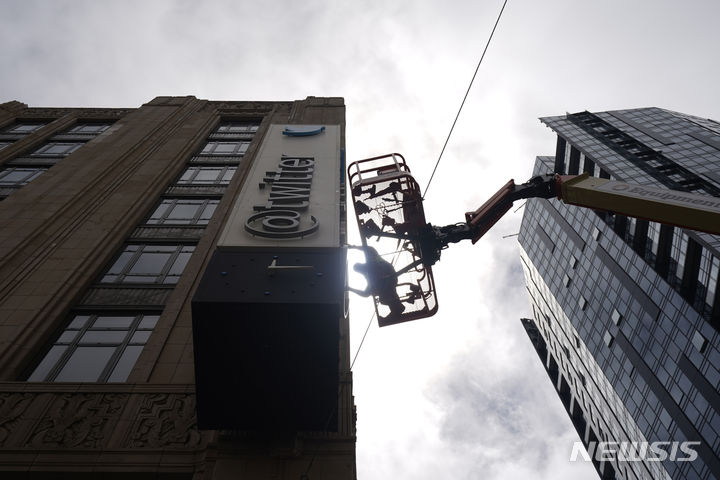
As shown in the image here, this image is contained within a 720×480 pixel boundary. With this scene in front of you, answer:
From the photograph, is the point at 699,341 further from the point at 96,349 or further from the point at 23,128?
the point at 23,128

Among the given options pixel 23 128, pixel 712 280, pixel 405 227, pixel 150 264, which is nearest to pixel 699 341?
pixel 712 280

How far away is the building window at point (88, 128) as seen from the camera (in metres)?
35.8

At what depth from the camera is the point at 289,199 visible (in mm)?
14781

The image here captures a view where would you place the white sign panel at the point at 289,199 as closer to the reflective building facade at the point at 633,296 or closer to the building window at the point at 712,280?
the building window at the point at 712,280

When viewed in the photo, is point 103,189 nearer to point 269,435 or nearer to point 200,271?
point 200,271

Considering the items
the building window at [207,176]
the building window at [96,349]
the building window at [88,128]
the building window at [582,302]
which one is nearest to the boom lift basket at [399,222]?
the building window at [96,349]

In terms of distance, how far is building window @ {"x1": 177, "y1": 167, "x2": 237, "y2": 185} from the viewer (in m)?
26.7

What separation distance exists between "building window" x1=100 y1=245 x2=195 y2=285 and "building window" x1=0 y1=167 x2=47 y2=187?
456 inches

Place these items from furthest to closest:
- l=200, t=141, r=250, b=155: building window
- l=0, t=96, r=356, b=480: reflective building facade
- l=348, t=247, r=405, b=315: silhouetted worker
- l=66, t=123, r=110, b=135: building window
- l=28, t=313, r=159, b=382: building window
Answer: l=66, t=123, r=110, b=135: building window
l=200, t=141, r=250, b=155: building window
l=28, t=313, r=159, b=382: building window
l=348, t=247, r=405, b=315: silhouetted worker
l=0, t=96, r=356, b=480: reflective building facade

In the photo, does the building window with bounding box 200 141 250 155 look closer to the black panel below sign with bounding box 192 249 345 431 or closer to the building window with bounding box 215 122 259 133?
the building window with bounding box 215 122 259 133

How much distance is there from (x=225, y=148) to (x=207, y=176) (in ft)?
16.7

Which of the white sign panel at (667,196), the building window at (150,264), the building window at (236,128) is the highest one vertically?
the building window at (236,128)

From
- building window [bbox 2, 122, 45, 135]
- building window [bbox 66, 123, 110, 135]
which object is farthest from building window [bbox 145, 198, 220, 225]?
building window [bbox 2, 122, 45, 135]

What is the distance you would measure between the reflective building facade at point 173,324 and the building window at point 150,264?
3.1 inches
